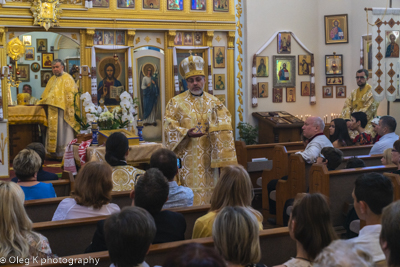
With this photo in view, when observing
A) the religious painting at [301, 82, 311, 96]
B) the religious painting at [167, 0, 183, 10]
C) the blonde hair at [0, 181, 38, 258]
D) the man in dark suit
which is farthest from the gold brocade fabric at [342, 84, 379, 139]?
the blonde hair at [0, 181, 38, 258]

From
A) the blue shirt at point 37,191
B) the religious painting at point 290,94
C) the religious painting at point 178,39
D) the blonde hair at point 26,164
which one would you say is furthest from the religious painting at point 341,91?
the blonde hair at point 26,164

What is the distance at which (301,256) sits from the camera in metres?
2.56

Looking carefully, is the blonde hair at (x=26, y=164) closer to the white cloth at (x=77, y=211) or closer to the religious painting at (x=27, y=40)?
the white cloth at (x=77, y=211)

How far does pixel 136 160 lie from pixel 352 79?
24.2 ft

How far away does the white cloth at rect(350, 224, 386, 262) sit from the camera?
8.74ft

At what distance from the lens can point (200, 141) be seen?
6758 millimetres

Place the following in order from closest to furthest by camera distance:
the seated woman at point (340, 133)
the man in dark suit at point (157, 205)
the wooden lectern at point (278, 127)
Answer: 1. the man in dark suit at point (157, 205)
2. the seated woman at point (340, 133)
3. the wooden lectern at point (278, 127)

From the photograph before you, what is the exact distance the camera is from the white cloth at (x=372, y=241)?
8.74 feet

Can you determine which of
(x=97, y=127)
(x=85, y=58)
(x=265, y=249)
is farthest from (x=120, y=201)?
(x=85, y=58)

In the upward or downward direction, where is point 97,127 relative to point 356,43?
downward

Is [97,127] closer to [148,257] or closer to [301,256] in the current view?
[148,257]

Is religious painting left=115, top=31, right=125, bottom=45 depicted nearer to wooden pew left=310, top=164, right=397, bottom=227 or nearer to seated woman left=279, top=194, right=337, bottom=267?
wooden pew left=310, top=164, right=397, bottom=227

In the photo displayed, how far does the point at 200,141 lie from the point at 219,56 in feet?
18.8

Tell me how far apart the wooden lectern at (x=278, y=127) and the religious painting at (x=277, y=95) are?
62 cm
